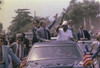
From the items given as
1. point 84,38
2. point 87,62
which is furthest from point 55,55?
point 84,38

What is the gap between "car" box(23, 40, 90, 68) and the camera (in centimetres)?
913

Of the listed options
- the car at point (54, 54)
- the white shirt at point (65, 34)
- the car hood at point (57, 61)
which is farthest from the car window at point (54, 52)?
the white shirt at point (65, 34)

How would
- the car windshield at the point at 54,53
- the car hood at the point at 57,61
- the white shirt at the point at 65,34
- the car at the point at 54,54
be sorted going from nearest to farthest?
the car hood at the point at 57,61, the car at the point at 54,54, the car windshield at the point at 54,53, the white shirt at the point at 65,34

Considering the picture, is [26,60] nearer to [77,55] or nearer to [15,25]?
[77,55]

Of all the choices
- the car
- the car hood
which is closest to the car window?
the car

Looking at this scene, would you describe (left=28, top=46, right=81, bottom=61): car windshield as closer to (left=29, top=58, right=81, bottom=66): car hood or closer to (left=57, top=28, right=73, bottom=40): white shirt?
(left=29, top=58, right=81, bottom=66): car hood

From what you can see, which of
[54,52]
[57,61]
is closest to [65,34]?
[54,52]

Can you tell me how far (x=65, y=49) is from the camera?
9859mm

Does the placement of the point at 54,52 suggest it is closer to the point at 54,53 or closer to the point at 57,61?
the point at 54,53

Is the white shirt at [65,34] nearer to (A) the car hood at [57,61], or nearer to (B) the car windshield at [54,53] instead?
(B) the car windshield at [54,53]

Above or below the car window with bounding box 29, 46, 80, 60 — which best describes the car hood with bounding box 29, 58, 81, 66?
below

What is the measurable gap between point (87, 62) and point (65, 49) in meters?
1.30

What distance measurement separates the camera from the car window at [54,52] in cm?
969

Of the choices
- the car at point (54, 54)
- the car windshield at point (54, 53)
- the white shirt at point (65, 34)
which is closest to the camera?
the car at point (54, 54)
